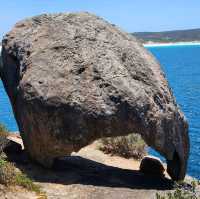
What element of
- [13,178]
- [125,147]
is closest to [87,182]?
[13,178]

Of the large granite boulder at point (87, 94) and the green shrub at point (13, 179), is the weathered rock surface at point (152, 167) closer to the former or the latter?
the large granite boulder at point (87, 94)

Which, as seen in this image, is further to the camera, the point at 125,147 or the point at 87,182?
the point at 125,147

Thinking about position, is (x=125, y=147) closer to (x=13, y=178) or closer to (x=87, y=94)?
(x=87, y=94)

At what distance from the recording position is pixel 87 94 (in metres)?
14.5

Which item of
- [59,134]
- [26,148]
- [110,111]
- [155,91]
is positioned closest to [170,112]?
[155,91]

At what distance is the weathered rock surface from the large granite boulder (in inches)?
25.7

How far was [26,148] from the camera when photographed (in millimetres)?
15875

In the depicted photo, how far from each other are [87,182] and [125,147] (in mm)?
5247

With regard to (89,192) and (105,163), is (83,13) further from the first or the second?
(89,192)

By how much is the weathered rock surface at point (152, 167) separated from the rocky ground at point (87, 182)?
283 millimetres

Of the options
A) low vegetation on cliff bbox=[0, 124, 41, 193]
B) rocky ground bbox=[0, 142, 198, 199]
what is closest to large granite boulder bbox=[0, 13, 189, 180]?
rocky ground bbox=[0, 142, 198, 199]

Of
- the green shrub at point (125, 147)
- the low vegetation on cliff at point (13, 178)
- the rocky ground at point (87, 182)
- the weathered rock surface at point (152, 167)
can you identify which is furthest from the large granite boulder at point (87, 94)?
the green shrub at point (125, 147)

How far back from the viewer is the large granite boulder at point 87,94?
566 inches

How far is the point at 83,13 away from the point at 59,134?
4408 millimetres
